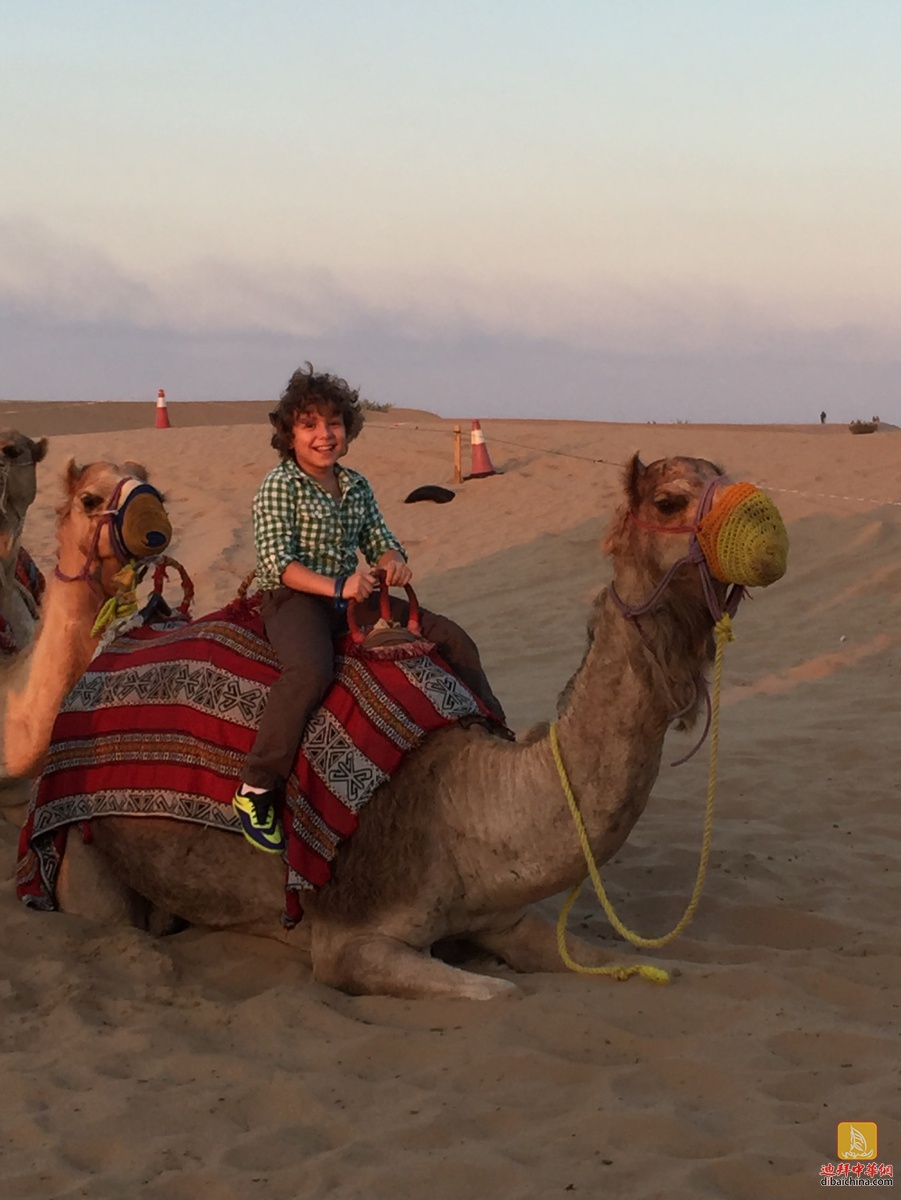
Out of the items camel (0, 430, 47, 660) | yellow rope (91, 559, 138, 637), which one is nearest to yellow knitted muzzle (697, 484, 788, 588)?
yellow rope (91, 559, 138, 637)

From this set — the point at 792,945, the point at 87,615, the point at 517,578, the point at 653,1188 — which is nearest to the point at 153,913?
the point at 87,615

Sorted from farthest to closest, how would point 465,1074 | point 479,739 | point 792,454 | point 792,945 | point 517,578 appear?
point 792,454 < point 517,578 < point 792,945 < point 479,739 < point 465,1074

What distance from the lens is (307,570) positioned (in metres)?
4.97

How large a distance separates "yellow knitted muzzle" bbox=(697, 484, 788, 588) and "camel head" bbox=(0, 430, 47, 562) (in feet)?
10.0

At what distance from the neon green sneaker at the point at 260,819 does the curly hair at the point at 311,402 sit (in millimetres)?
1430

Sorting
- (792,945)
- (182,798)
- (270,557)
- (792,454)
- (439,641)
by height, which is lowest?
(792,945)

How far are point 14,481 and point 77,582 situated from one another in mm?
816

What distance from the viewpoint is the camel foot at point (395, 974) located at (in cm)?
443

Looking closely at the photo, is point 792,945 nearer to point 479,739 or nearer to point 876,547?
point 479,739

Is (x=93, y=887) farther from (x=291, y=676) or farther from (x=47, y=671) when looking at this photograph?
(x=291, y=676)

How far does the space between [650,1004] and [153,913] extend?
2.17 metres

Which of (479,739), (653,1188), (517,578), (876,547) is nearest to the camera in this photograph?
(653,1188)

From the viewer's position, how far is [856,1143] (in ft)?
10.7

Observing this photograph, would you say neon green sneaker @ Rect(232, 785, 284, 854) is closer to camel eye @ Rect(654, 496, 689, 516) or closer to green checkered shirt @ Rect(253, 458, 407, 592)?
green checkered shirt @ Rect(253, 458, 407, 592)
